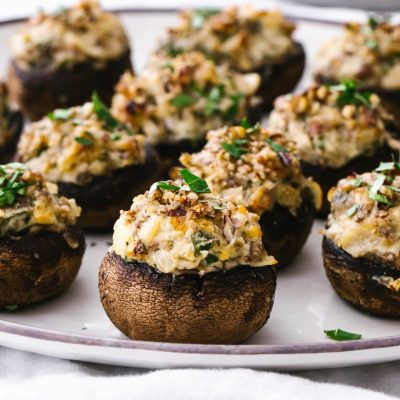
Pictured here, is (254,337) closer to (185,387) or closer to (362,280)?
(362,280)

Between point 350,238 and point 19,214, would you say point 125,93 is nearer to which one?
point 19,214

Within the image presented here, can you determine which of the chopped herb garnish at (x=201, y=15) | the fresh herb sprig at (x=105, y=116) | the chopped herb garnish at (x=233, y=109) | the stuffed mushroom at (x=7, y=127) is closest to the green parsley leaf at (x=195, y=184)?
the fresh herb sprig at (x=105, y=116)

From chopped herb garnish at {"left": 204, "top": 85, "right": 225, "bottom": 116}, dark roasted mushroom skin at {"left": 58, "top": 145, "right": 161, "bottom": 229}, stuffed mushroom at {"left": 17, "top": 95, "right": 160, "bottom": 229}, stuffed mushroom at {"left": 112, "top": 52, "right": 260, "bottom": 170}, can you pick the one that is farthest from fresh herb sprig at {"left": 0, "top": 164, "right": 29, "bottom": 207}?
chopped herb garnish at {"left": 204, "top": 85, "right": 225, "bottom": 116}

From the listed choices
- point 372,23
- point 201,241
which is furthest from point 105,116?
point 372,23

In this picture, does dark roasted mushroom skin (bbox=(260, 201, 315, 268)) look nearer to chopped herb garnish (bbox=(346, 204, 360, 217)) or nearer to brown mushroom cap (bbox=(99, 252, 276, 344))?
chopped herb garnish (bbox=(346, 204, 360, 217))

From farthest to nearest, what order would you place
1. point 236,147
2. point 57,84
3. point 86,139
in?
point 57,84 < point 86,139 < point 236,147

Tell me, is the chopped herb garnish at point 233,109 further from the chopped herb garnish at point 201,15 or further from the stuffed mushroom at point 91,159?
the chopped herb garnish at point 201,15
